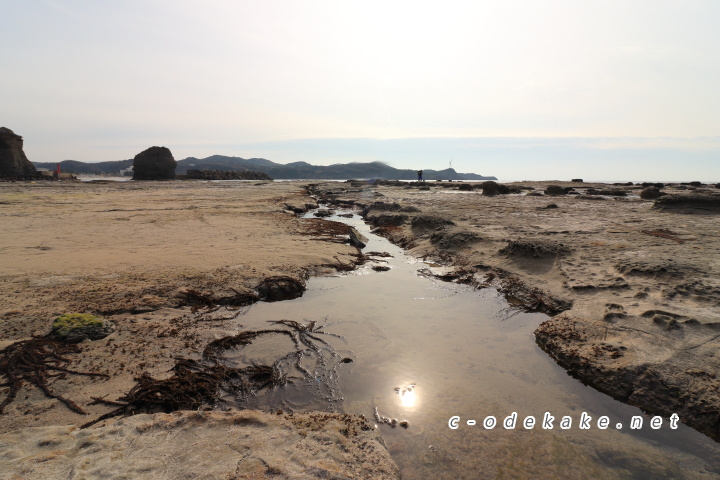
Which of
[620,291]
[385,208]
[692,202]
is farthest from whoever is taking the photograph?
[385,208]

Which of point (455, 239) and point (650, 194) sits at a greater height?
point (650, 194)

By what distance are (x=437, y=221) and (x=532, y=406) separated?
350 inches

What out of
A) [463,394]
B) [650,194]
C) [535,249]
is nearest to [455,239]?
[535,249]

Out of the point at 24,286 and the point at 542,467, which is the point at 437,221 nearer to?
the point at 542,467

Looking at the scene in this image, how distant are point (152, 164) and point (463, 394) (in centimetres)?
7026

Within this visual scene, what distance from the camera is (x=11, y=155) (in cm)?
4503

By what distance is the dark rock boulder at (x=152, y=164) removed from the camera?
60.0 metres

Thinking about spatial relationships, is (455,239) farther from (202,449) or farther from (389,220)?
(202,449)

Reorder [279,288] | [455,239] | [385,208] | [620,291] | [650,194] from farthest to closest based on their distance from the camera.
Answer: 1. [650,194]
2. [385,208]
3. [455,239]
4. [279,288]
5. [620,291]

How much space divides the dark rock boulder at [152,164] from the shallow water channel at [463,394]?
66.6 m

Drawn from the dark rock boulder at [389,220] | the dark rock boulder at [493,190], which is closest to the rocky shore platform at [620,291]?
the dark rock boulder at [389,220]

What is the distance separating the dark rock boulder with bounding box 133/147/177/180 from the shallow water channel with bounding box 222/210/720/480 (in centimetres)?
6661

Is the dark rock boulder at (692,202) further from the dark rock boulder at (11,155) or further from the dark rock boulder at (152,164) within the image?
the dark rock boulder at (152,164)

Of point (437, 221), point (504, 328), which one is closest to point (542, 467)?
point (504, 328)
